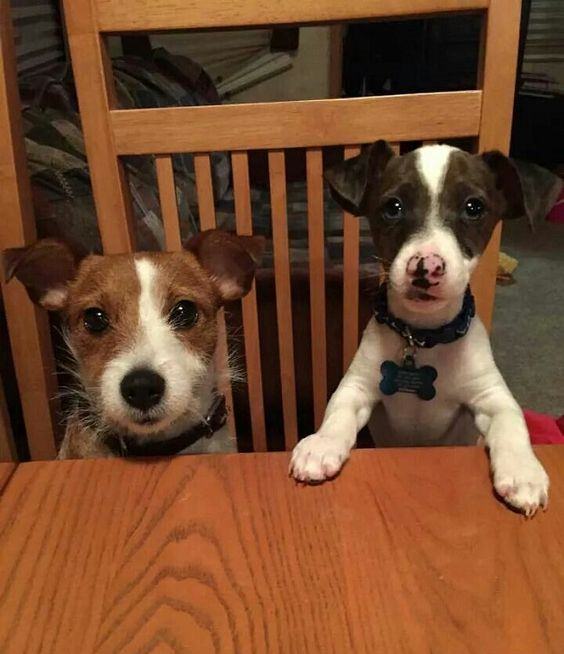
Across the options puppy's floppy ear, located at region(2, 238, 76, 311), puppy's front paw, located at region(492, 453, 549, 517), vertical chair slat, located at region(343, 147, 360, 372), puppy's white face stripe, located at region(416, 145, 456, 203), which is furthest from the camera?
vertical chair slat, located at region(343, 147, 360, 372)

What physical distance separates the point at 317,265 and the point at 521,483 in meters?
0.59

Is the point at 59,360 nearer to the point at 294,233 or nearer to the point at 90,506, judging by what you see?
the point at 90,506

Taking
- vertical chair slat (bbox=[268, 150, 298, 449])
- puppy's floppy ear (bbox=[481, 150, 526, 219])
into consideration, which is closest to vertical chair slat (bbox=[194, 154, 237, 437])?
vertical chair slat (bbox=[268, 150, 298, 449])

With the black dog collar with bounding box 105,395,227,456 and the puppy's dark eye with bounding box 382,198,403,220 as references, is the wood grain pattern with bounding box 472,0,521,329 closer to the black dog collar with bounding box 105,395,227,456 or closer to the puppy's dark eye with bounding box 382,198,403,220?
the puppy's dark eye with bounding box 382,198,403,220

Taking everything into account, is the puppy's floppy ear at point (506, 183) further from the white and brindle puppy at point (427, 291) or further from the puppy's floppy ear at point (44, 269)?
the puppy's floppy ear at point (44, 269)

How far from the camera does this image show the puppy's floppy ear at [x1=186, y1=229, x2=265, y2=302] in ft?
3.36

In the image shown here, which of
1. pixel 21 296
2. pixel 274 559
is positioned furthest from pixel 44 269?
pixel 274 559

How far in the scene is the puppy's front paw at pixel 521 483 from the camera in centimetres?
69

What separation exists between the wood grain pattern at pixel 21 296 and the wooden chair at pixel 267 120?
0.04 feet

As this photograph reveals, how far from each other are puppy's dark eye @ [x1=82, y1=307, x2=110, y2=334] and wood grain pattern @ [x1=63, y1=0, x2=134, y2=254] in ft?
0.71

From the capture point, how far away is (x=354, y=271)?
3.96 feet

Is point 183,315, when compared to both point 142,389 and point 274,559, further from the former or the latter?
Result: point 274,559

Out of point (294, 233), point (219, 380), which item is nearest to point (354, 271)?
point (219, 380)

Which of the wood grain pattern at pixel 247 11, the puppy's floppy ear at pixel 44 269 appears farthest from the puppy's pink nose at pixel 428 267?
the puppy's floppy ear at pixel 44 269
